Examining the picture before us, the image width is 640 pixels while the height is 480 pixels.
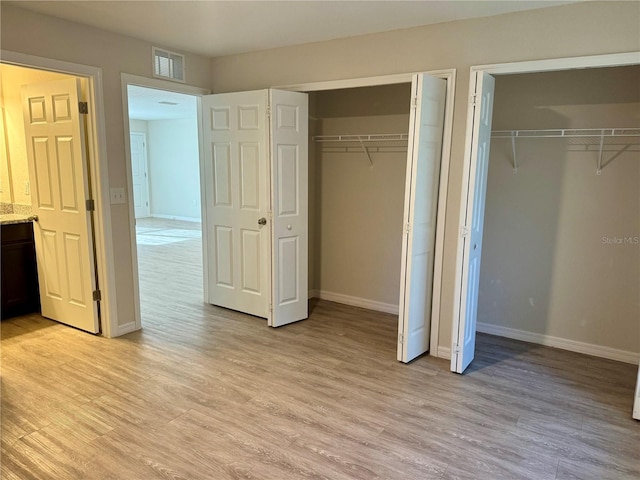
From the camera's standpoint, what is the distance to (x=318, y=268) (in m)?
4.99

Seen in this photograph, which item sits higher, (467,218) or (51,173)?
(51,173)

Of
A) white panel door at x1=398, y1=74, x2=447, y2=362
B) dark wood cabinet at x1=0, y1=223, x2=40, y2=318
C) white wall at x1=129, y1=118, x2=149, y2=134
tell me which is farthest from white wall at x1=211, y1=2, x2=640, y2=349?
white wall at x1=129, y1=118, x2=149, y2=134

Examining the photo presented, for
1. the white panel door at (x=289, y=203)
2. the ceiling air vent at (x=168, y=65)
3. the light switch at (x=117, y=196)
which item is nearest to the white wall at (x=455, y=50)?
the white panel door at (x=289, y=203)

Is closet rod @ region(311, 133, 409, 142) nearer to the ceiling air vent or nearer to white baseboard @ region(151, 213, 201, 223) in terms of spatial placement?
the ceiling air vent

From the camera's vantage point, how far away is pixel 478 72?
9.25ft

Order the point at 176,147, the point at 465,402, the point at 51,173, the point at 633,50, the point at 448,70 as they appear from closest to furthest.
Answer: the point at 633,50, the point at 465,402, the point at 448,70, the point at 51,173, the point at 176,147

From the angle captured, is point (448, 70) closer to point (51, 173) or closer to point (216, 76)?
point (216, 76)

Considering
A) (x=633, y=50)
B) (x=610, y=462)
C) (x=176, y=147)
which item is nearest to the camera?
(x=610, y=462)

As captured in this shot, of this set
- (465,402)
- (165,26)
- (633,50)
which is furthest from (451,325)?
(165,26)

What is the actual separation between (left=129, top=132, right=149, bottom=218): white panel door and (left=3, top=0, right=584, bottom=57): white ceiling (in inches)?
A: 324

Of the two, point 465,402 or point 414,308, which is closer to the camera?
point 465,402

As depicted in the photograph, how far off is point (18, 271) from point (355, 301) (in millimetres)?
3367

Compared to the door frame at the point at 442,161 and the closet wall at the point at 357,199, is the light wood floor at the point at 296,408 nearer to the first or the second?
the door frame at the point at 442,161

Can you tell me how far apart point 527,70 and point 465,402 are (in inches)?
87.7
